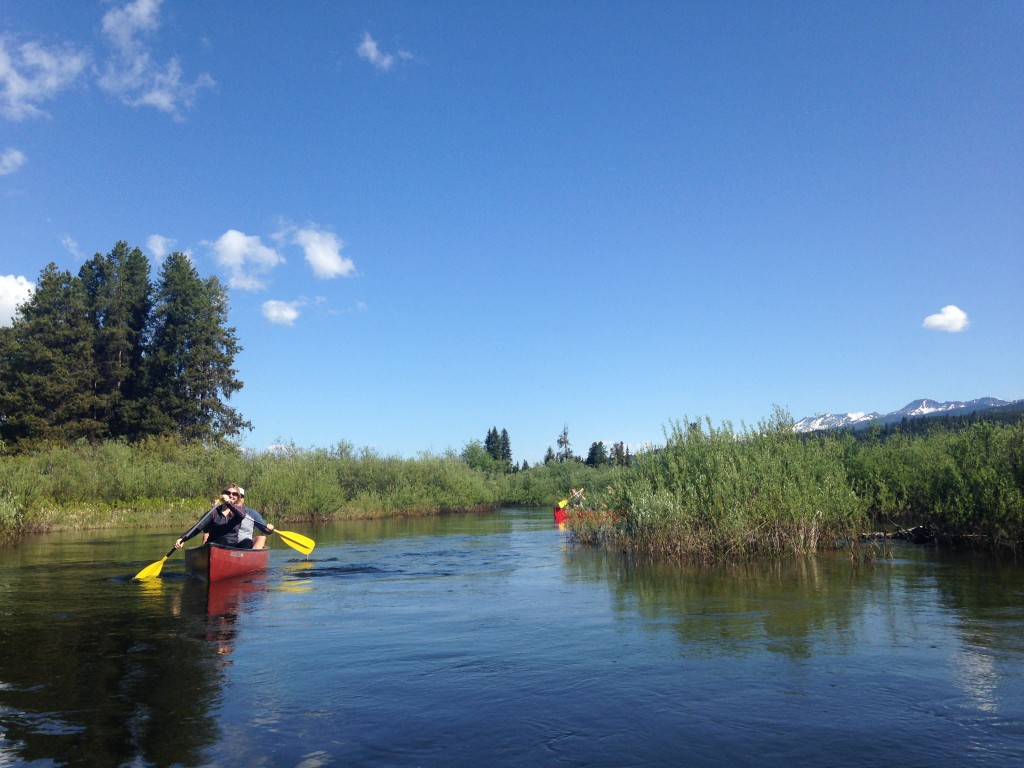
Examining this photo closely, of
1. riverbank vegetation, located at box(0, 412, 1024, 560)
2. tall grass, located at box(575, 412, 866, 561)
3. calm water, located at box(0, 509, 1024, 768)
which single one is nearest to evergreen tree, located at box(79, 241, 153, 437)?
riverbank vegetation, located at box(0, 412, 1024, 560)

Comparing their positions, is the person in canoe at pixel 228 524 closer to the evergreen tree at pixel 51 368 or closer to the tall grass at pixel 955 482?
the tall grass at pixel 955 482

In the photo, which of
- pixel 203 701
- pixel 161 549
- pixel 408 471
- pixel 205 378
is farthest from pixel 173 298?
pixel 203 701

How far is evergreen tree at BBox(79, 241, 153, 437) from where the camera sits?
50938 mm

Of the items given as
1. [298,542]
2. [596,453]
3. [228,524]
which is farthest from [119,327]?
[596,453]

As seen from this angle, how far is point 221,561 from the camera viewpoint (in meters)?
15.4

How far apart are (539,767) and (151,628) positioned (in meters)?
7.55

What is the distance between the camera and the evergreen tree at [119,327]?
167ft

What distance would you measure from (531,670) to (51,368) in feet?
164

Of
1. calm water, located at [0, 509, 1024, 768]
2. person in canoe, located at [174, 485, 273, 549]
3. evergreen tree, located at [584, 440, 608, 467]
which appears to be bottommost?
calm water, located at [0, 509, 1024, 768]

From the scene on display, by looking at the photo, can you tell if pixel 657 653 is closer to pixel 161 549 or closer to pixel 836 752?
pixel 836 752

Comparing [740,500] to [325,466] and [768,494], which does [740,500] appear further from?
[325,466]

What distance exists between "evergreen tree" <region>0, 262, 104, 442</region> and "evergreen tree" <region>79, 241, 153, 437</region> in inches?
44.0

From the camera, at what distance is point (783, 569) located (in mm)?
14938

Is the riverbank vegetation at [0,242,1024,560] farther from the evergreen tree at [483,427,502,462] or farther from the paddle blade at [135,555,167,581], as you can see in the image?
the evergreen tree at [483,427,502,462]
